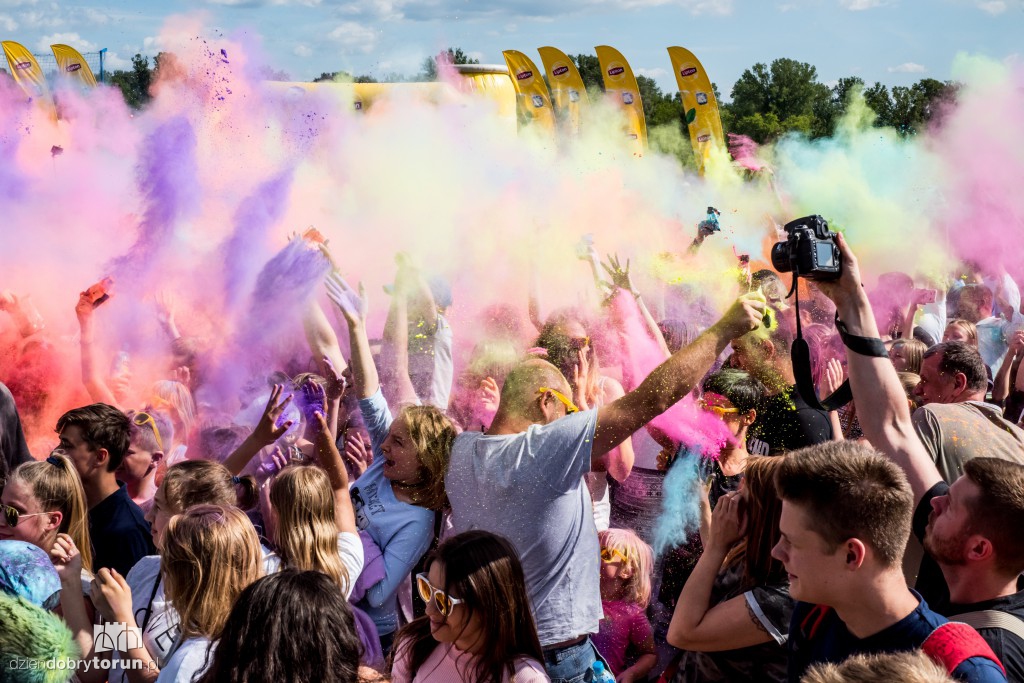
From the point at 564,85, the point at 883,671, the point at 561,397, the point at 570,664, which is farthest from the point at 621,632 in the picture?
the point at 564,85

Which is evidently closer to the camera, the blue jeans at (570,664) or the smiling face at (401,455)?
the blue jeans at (570,664)

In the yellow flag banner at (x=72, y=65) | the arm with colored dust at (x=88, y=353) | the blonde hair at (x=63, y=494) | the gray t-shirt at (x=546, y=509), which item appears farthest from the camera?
the yellow flag banner at (x=72, y=65)

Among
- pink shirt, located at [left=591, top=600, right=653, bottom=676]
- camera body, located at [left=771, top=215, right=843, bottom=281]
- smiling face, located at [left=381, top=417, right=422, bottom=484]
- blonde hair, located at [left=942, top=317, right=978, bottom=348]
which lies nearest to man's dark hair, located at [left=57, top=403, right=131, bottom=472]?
smiling face, located at [left=381, top=417, right=422, bottom=484]

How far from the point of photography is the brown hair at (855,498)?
2061mm

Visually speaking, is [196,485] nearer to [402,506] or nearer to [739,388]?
[402,506]

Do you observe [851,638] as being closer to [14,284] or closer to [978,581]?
[978,581]

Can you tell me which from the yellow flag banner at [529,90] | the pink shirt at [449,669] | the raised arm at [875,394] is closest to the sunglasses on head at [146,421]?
the pink shirt at [449,669]

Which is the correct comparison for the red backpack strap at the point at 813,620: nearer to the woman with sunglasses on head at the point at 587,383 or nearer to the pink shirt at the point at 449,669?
the pink shirt at the point at 449,669

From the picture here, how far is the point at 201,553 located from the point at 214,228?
8.89 feet

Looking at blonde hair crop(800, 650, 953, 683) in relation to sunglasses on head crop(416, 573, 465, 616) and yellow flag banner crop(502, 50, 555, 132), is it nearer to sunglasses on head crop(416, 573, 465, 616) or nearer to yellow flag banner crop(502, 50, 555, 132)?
sunglasses on head crop(416, 573, 465, 616)

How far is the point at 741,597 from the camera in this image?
2.46m

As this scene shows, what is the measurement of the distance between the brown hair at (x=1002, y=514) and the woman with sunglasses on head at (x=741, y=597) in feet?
1.58

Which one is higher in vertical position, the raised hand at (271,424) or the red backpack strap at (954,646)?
the red backpack strap at (954,646)

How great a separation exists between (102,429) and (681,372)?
7.75 ft
